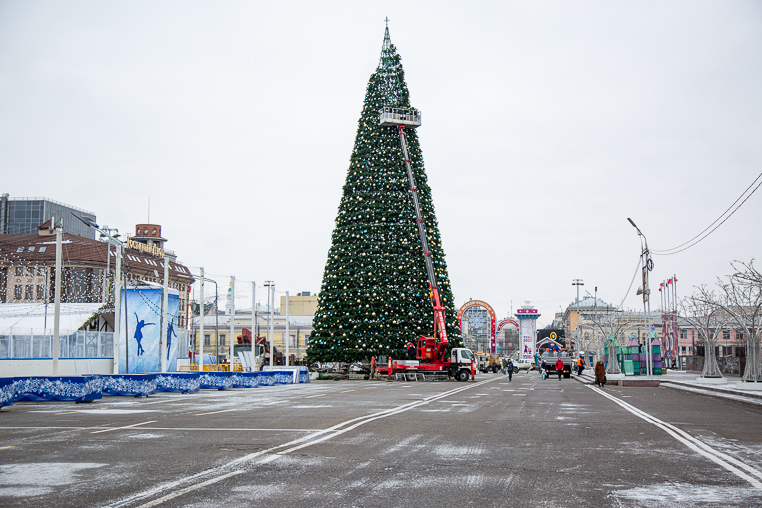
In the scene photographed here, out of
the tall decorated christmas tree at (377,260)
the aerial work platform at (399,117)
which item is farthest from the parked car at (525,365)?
the aerial work platform at (399,117)

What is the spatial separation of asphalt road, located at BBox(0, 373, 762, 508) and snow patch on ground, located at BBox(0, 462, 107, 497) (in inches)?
0.9

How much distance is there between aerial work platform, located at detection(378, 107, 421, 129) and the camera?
52156 millimetres

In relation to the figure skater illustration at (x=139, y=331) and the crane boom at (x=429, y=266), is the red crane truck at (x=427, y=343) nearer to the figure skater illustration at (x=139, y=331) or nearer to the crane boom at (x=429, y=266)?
the crane boom at (x=429, y=266)

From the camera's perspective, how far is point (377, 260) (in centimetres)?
5103

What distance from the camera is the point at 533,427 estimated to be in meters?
14.6

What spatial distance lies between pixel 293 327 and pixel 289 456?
343 ft

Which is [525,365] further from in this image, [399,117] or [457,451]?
[457,451]

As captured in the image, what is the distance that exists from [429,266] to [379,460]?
41.9 m

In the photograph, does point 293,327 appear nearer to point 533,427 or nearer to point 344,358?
point 344,358

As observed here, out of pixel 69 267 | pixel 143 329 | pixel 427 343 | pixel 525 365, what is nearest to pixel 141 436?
pixel 143 329

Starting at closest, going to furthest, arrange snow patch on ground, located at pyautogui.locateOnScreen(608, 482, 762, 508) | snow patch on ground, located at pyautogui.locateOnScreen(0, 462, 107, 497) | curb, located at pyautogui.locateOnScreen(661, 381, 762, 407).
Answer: snow patch on ground, located at pyautogui.locateOnScreen(608, 482, 762, 508), snow patch on ground, located at pyautogui.locateOnScreen(0, 462, 107, 497), curb, located at pyautogui.locateOnScreen(661, 381, 762, 407)

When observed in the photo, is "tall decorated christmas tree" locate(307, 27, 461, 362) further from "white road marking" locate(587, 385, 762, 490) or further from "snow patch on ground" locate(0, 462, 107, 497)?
"snow patch on ground" locate(0, 462, 107, 497)

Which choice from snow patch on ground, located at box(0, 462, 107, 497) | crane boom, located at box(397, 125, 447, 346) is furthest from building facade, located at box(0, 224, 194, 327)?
snow patch on ground, located at box(0, 462, 107, 497)

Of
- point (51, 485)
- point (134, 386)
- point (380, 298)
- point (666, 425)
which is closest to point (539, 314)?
point (380, 298)
